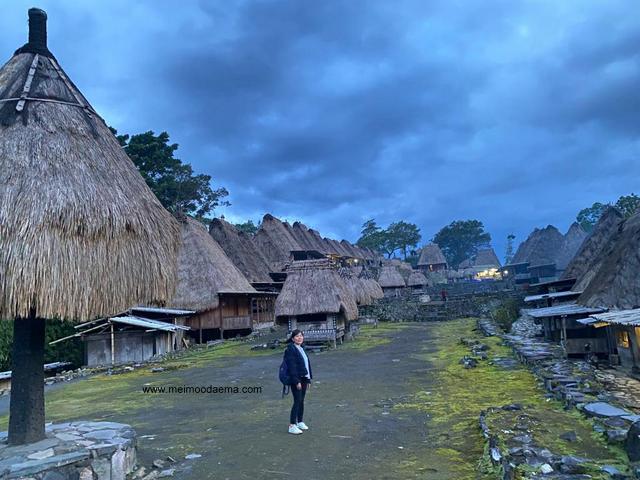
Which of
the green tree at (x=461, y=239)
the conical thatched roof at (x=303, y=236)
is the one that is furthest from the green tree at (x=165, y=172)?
the green tree at (x=461, y=239)

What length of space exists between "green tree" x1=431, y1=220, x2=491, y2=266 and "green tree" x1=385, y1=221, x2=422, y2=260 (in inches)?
483

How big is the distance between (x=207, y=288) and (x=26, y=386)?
20.1 metres

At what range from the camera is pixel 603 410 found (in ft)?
22.6

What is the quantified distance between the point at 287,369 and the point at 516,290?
35517mm

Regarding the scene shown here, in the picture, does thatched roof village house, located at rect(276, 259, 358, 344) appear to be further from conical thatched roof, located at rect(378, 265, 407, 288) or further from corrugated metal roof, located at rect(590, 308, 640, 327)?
conical thatched roof, located at rect(378, 265, 407, 288)

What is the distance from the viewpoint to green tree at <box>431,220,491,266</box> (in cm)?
9812

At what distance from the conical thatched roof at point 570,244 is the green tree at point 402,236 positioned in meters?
48.8

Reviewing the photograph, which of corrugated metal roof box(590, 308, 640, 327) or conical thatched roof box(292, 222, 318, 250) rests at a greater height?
conical thatched roof box(292, 222, 318, 250)

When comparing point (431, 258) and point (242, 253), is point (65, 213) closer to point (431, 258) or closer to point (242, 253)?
point (242, 253)

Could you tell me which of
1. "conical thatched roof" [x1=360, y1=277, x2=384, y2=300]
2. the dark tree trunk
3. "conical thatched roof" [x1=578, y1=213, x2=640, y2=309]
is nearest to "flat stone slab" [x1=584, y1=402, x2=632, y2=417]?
"conical thatched roof" [x1=578, y1=213, x2=640, y2=309]

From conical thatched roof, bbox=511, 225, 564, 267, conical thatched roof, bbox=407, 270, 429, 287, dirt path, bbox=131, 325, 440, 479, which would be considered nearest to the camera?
dirt path, bbox=131, 325, 440, 479

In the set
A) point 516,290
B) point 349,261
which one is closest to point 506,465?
point 516,290

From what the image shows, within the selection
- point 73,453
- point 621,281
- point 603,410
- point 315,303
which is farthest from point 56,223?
point 315,303

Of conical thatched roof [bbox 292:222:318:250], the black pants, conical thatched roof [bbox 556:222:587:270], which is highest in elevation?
conical thatched roof [bbox 292:222:318:250]
